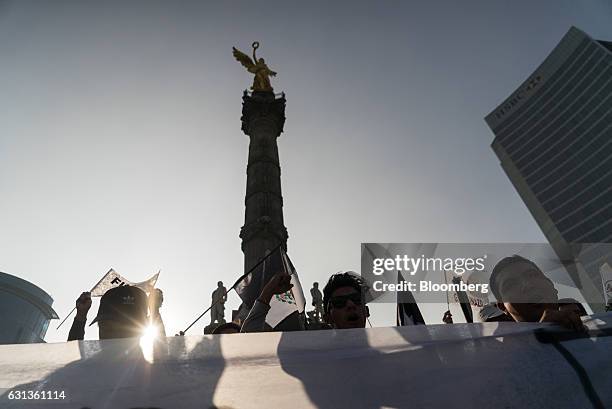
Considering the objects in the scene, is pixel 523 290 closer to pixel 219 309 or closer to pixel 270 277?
pixel 270 277

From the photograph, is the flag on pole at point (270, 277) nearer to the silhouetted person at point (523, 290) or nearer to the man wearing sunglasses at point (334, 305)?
the man wearing sunglasses at point (334, 305)

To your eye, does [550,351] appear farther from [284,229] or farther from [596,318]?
[284,229]

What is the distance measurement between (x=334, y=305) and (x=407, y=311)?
4.99ft

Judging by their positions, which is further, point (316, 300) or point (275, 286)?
point (316, 300)

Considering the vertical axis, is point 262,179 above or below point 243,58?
below

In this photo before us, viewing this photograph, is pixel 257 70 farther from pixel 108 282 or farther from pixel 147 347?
pixel 147 347

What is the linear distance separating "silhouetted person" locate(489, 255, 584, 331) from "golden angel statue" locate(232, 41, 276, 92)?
18189mm

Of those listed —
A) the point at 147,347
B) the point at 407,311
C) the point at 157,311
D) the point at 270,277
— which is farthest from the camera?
the point at 270,277

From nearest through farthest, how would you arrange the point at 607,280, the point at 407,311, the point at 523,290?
the point at 523,290
the point at 407,311
the point at 607,280

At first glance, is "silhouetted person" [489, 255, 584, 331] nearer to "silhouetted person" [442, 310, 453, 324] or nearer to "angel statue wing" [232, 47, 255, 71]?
"silhouetted person" [442, 310, 453, 324]

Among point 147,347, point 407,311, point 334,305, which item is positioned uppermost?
point 407,311

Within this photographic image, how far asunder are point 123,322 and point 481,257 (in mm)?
5063

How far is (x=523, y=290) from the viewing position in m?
2.23

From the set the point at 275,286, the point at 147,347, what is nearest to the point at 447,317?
the point at 275,286
